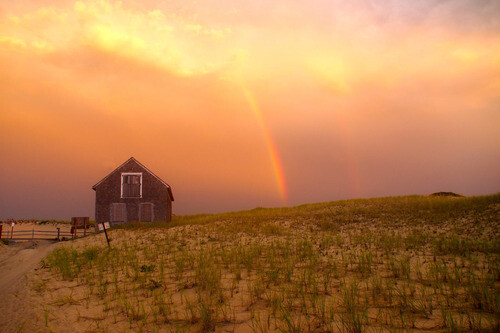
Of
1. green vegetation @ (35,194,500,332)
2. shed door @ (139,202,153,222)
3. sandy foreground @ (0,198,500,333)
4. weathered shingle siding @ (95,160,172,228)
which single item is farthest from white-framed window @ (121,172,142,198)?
sandy foreground @ (0,198,500,333)

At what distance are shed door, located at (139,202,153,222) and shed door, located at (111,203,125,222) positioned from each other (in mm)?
1892

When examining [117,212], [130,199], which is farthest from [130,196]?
[117,212]

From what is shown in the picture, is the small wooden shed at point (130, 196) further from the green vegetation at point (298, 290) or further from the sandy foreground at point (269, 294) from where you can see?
the sandy foreground at point (269, 294)

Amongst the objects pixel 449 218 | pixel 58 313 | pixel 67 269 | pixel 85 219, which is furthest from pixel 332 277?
pixel 85 219

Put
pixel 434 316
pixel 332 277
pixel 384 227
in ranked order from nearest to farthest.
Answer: pixel 434 316 < pixel 332 277 < pixel 384 227

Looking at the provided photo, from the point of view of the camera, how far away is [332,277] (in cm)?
791

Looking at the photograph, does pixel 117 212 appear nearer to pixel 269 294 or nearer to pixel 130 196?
pixel 130 196

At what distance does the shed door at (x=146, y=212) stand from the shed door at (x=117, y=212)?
74.5 inches

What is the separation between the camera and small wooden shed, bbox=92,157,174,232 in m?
35.0

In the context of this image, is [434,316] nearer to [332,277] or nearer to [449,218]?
[332,277]

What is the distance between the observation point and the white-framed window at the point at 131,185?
3528 centimetres

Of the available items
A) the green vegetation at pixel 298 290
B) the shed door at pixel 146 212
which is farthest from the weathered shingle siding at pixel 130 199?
the green vegetation at pixel 298 290

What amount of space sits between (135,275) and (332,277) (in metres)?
5.33

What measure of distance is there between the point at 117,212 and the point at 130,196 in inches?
85.0
